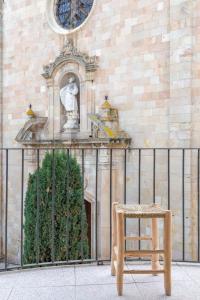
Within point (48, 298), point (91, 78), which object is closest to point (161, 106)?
point (91, 78)

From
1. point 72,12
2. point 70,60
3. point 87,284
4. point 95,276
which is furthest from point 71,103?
point 87,284

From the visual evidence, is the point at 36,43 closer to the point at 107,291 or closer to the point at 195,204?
the point at 195,204

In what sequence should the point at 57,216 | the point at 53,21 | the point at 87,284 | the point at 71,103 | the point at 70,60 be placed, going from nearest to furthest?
the point at 87,284 < the point at 57,216 < the point at 71,103 < the point at 70,60 < the point at 53,21

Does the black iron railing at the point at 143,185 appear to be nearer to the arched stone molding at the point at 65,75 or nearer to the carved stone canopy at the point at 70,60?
the arched stone molding at the point at 65,75

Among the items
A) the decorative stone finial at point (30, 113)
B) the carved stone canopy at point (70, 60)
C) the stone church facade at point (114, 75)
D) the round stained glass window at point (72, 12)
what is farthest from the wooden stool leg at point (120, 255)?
the decorative stone finial at point (30, 113)

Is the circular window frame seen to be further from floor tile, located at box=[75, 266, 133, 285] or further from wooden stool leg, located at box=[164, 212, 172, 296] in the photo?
wooden stool leg, located at box=[164, 212, 172, 296]

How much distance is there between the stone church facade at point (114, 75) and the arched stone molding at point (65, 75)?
0.03 meters

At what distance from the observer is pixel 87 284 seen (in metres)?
3.39

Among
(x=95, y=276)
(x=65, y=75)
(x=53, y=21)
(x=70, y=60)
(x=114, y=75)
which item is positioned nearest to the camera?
(x=95, y=276)

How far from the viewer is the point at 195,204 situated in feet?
27.7

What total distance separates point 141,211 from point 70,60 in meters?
8.12

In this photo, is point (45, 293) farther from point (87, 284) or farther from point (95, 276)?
point (95, 276)

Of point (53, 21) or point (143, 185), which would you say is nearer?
point (143, 185)

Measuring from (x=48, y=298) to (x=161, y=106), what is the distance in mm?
6491
